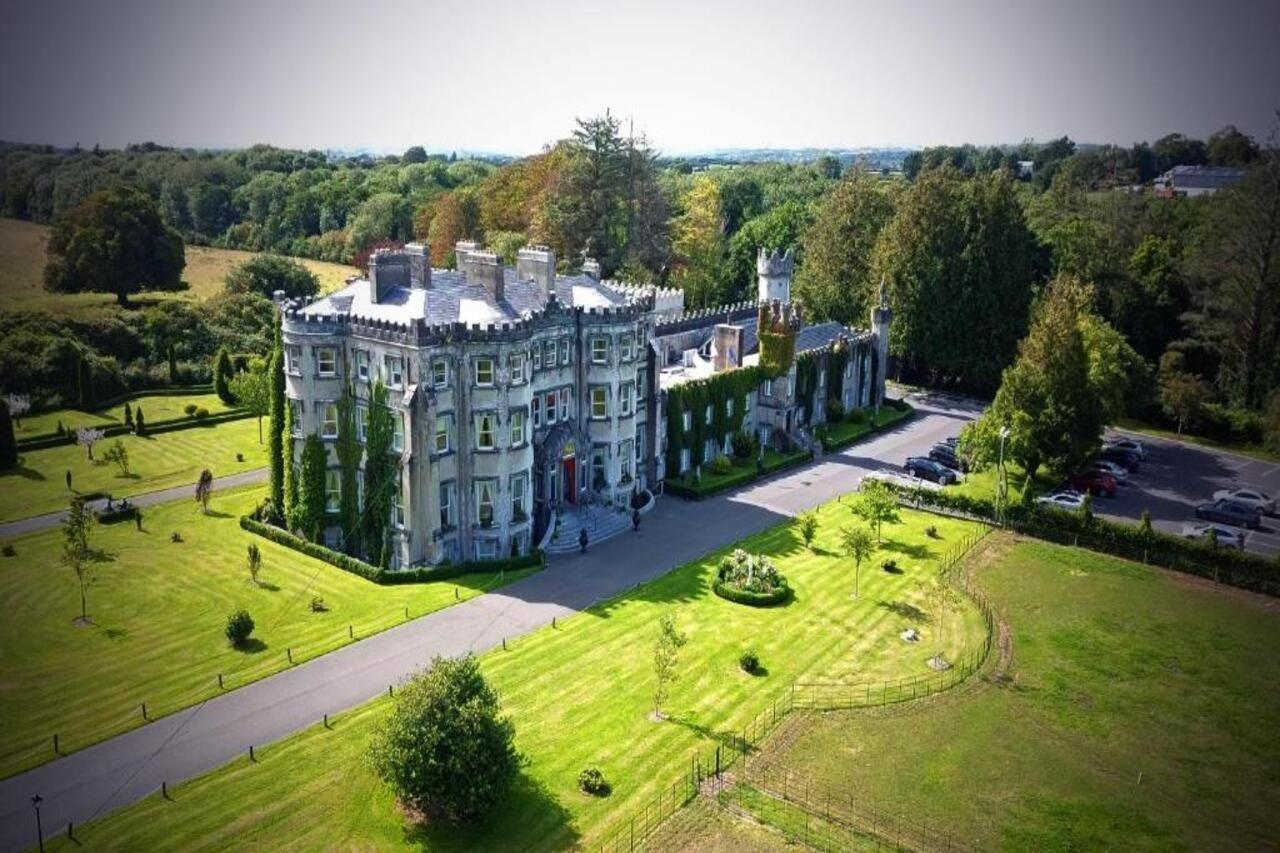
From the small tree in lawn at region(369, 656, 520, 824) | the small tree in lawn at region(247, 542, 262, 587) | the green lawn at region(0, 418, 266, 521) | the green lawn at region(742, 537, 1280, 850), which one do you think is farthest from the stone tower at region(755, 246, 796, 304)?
the small tree in lawn at region(369, 656, 520, 824)

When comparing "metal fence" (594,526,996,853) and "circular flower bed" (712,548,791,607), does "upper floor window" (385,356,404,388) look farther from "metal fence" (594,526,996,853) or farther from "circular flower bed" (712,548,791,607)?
"metal fence" (594,526,996,853)

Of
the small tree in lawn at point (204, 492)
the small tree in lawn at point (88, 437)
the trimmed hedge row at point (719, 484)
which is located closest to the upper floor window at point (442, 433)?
the small tree in lawn at point (204, 492)

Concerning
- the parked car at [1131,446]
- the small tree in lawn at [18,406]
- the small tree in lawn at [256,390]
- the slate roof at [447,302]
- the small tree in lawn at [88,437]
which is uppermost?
the slate roof at [447,302]

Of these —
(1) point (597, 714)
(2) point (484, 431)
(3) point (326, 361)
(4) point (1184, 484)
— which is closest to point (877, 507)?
(2) point (484, 431)

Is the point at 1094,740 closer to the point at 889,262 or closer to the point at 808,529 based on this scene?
the point at 808,529

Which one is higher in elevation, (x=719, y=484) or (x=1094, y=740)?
(x=719, y=484)

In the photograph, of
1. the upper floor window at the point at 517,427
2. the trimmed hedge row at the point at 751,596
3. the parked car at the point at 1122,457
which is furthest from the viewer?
the parked car at the point at 1122,457

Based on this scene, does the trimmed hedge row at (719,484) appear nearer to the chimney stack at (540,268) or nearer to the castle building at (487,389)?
the castle building at (487,389)
